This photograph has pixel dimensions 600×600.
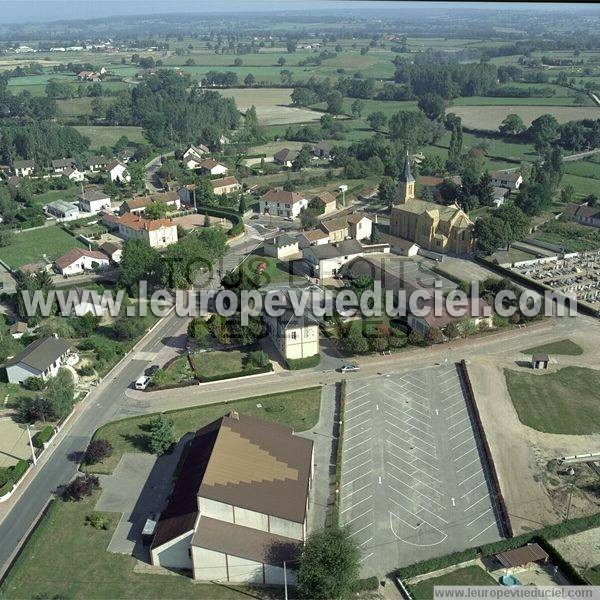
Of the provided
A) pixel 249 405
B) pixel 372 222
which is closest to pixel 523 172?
pixel 372 222

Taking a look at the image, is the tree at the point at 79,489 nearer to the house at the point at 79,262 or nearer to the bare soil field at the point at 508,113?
the house at the point at 79,262

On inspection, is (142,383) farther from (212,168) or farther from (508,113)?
(508,113)

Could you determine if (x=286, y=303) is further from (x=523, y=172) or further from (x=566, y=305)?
(x=523, y=172)

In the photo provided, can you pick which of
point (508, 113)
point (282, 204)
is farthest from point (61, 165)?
point (508, 113)

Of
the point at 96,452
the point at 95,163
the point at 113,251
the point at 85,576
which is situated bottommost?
the point at 85,576

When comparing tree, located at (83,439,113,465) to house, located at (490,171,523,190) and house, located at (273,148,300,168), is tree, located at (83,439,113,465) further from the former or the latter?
house, located at (273,148,300,168)

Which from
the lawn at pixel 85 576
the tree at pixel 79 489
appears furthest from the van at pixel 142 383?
the lawn at pixel 85 576
